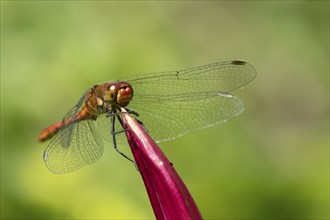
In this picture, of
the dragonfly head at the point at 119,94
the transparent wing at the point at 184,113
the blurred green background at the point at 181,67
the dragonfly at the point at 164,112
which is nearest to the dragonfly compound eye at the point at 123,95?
the dragonfly head at the point at 119,94

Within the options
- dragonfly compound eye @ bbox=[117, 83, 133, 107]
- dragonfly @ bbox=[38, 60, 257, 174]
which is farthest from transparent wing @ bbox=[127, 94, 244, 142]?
dragonfly compound eye @ bbox=[117, 83, 133, 107]

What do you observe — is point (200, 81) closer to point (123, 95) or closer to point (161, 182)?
point (123, 95)

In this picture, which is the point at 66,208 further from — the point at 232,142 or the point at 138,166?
the point at 138,166

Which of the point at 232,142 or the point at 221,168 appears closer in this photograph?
the point at 221,168

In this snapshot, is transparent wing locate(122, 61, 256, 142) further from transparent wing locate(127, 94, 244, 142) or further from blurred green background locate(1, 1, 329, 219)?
blurred green background locate(1, 1, 329, 219)

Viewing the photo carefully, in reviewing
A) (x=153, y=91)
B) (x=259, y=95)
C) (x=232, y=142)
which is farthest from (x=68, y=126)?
(x=259, y=95)

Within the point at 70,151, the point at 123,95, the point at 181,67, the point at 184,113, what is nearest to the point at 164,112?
the point at 184,113

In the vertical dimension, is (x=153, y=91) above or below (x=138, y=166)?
above
